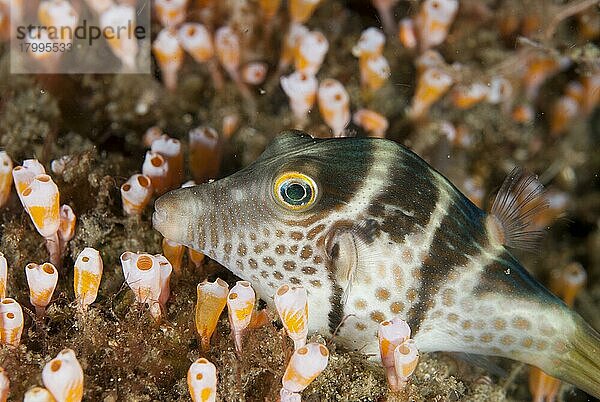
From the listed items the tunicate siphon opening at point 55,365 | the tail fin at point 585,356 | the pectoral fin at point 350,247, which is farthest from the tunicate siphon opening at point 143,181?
the tail fin at point 585,356

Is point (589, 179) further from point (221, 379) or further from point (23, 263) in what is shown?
point (23, 263)

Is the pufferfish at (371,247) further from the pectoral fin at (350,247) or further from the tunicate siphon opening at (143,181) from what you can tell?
the tunicate siphon opening at (143,181)

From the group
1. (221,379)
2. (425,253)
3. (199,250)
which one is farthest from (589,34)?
(221,379)

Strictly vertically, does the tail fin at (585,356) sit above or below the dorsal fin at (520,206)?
below

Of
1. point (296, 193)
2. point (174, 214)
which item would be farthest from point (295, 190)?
point (174, 214)

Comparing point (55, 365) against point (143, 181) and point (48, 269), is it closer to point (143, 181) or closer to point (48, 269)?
point (48, 269)

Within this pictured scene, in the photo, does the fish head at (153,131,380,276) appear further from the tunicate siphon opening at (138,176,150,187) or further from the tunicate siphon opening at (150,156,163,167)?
the tunicate siphon opening at (150,156,163,167)
